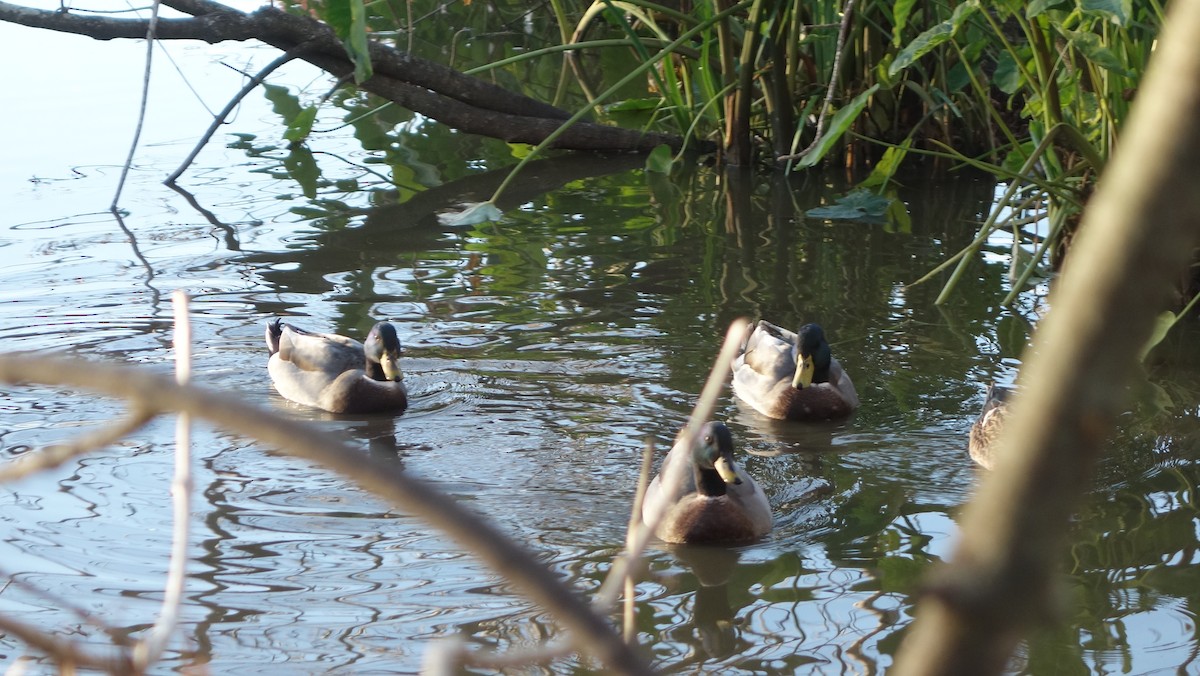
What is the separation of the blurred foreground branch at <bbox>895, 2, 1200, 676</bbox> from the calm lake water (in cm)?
241

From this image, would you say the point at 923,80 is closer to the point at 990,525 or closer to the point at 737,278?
the point at 737,278

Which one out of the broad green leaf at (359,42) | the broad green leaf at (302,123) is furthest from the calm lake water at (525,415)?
the broad green leaf at (359,42)

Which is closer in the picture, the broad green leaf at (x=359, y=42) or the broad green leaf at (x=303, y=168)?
the broad green leaf at (x=359, y=42)

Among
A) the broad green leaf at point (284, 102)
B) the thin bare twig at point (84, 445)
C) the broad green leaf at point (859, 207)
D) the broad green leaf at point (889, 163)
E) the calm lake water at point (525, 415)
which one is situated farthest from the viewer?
the broad green leaf at point (284, 102)

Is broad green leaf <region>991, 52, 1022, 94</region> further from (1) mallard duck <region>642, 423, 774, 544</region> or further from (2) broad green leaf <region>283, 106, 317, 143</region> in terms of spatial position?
(2) broad green leaf <region>283, 106, 317, 143</region>

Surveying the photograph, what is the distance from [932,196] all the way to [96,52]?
10.1 m

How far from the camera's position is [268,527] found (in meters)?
5.24

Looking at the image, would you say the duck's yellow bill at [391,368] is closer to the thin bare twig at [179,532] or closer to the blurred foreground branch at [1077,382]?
the thin bare twig at [179,532]

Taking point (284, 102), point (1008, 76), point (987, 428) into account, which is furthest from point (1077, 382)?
point (284, 102)

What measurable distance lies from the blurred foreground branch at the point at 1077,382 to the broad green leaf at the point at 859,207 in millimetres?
8679

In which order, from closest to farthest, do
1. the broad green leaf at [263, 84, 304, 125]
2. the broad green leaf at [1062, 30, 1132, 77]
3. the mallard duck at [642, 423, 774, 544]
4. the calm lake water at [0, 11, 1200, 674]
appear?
1. the calm lake water at [0, 11, 1200, 674]
2. the mallard duck at [642, 423, 774, 544]
3. the broad green leaf at [1062, 30, 1132, 77]
4. the broad green leaf at [263, 84, 304, 125]

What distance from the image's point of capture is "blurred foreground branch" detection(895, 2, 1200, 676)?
567 millimetres

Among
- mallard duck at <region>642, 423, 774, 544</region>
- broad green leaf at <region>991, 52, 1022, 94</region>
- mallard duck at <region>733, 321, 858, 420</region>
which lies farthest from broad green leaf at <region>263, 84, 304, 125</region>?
mallard duck at <region>642, 423, 774, 544</region>

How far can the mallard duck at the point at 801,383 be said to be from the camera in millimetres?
6496
